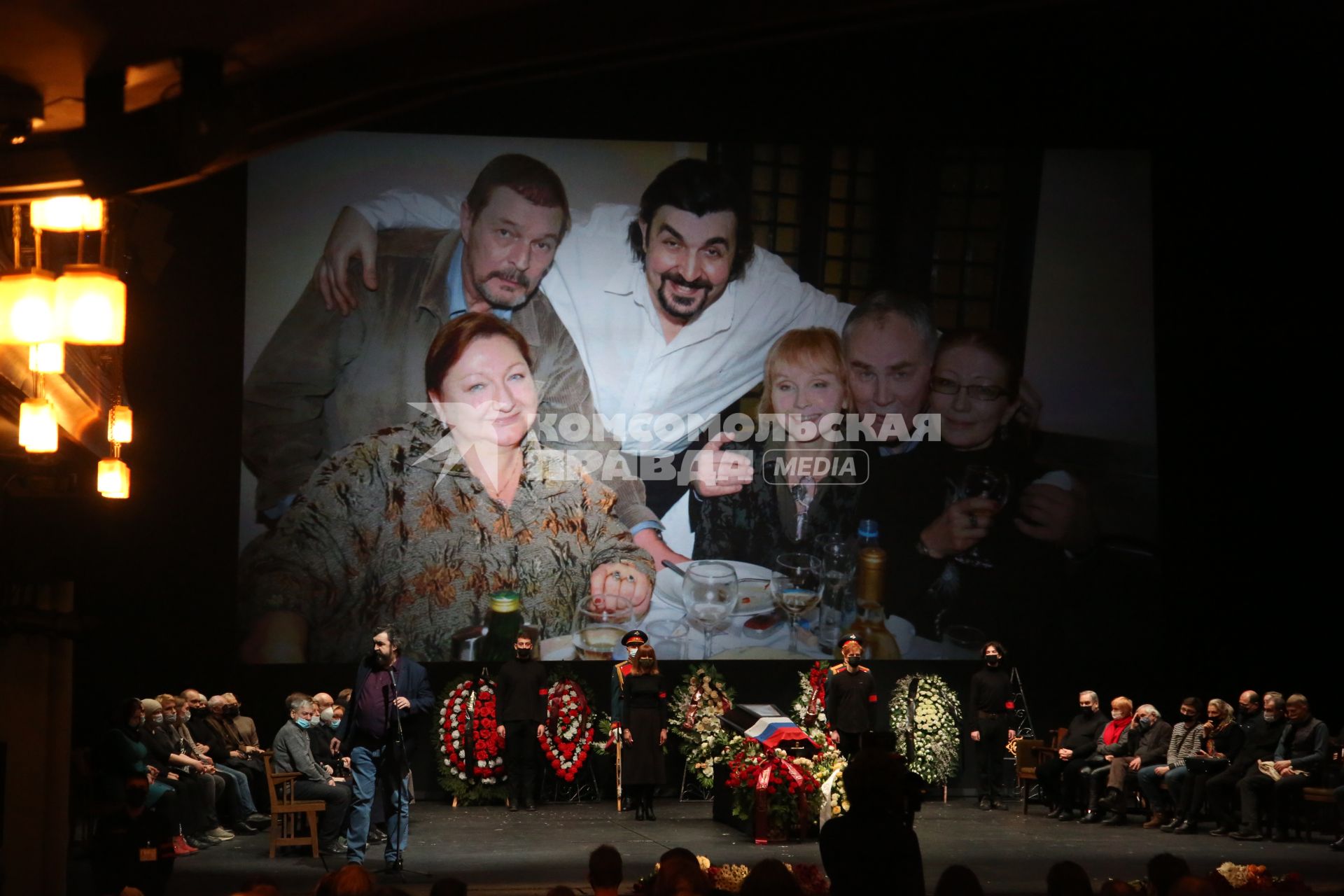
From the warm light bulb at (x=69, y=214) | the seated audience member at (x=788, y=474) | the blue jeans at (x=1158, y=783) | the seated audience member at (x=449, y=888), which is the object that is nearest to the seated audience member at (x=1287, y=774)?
the blue jeans at (x=1158, y=783)

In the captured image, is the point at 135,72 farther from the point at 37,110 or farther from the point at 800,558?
the point at 800,558

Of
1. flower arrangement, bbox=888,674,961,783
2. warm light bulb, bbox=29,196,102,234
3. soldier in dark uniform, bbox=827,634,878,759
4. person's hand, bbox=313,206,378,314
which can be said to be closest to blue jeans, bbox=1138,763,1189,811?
flower arrangement, bbox=888,674,961,783

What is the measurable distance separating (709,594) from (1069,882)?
10.0 meters

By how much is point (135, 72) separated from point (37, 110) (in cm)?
29

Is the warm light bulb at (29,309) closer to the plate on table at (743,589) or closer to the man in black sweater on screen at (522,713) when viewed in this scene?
the man in black sweater on screen at (522,713)

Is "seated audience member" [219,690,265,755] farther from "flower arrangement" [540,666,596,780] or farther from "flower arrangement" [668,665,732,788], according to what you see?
"flower arrangement" [668,665,732,788]

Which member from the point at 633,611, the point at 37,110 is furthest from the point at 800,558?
the point at 37,110

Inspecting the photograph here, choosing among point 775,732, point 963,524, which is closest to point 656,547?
point 963,524

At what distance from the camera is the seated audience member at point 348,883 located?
4.38m

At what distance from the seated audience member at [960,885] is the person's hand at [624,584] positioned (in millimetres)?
10010

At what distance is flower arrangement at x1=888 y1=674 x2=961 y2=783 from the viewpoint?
13.8 metres

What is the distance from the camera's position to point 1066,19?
1326cm

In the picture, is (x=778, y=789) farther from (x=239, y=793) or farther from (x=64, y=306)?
Answer: (x=64, y=306)

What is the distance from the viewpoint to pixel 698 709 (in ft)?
44.6
